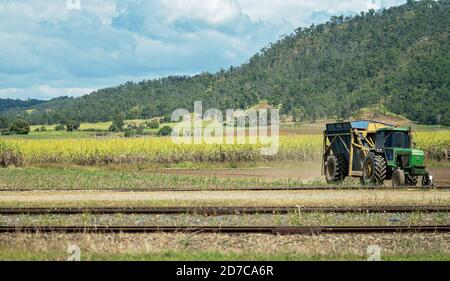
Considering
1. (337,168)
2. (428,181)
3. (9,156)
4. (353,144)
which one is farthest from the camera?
(9,156)

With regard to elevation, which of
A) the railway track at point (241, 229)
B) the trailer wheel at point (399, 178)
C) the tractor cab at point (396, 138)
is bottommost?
the railway track at point (241, 229)

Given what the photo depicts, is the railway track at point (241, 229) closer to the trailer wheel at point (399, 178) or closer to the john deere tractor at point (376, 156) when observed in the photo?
the trailer wheel at point (399, 178)

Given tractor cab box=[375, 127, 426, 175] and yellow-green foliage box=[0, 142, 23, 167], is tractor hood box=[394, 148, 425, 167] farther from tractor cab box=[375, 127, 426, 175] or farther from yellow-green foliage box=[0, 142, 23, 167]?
yellow-green foliage box=[0, 142, 23, 167]

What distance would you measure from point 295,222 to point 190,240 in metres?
3.45

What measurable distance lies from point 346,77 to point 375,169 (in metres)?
130

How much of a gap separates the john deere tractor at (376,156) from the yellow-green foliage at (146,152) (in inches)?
747

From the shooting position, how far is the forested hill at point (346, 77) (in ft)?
418

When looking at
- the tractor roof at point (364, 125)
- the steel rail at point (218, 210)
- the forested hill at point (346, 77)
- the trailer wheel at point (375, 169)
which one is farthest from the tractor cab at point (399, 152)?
the forested hill at point (346, 77)

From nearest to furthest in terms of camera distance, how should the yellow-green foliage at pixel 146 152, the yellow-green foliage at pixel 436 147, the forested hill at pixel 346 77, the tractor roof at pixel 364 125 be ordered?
the tractor roof at pixel 364 125, the yellow-green foliage at pixel 146 152, the yellow-green foliage at pixel 436 147, the forested hill at pixel 346 77

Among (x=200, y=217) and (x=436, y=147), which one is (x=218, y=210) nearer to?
(x=200, y=217)

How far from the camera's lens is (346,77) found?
15400 centimetres

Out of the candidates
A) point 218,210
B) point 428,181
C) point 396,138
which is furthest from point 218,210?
point 428,181

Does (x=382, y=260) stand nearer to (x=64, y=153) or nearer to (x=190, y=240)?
(x=190, y=240)
